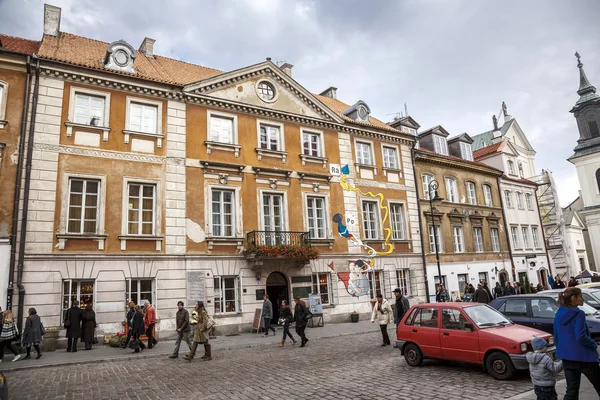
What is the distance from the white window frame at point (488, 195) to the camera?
108 ft

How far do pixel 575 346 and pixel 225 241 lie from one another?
50.4 ft

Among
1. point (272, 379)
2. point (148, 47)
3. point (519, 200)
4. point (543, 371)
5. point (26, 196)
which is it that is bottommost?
point (272, 379)

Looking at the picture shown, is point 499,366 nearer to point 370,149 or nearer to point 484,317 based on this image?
point 484,317

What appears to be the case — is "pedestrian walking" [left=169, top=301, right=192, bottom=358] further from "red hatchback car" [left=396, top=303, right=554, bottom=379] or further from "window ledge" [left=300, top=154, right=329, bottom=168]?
"window ledge" [left=300, top=154, right=329, bottom=168]

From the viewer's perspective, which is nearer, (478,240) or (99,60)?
(99,60)

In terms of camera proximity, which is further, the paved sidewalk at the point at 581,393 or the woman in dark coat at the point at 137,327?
the woman in dark coat at the point at 137,327

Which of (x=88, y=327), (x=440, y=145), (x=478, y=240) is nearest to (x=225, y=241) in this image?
(x=88, y=327)

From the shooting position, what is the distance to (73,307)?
1489cm

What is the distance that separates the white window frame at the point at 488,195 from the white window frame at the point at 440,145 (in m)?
4.46

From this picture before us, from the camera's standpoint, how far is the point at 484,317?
9.45 metres

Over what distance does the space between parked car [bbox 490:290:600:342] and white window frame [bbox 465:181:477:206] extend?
20.2 m

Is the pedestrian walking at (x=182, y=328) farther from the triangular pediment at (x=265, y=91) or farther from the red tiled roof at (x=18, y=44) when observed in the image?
the red tiled roof at (x=18, y=44)

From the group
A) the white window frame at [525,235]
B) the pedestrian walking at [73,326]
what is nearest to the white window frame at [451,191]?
the white window frame at [525,235]

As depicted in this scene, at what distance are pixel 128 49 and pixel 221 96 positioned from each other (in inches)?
182
